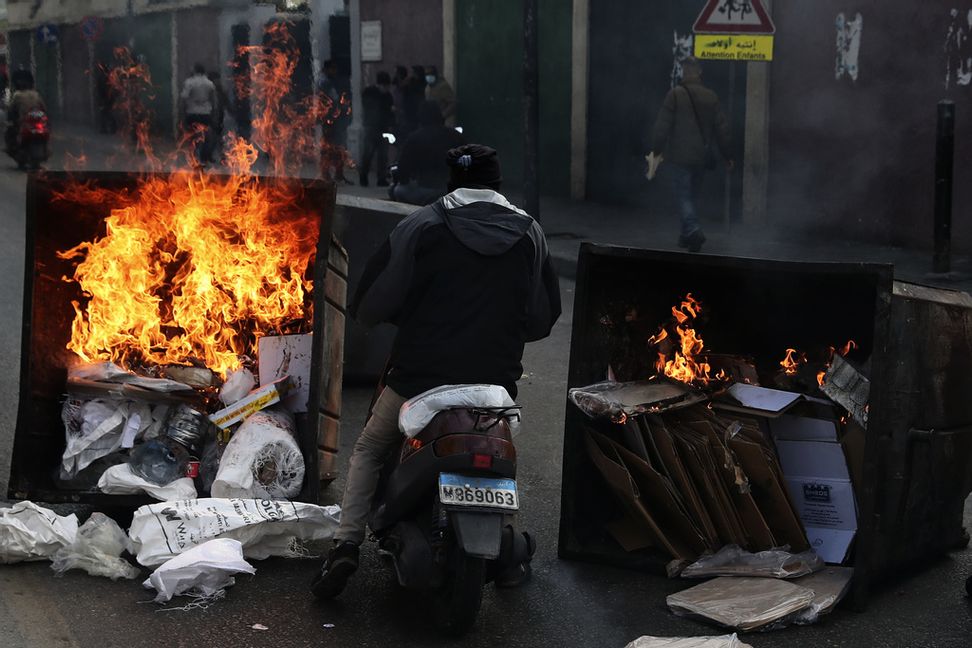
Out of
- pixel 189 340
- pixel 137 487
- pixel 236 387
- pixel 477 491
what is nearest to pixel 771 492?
pixel 477 491

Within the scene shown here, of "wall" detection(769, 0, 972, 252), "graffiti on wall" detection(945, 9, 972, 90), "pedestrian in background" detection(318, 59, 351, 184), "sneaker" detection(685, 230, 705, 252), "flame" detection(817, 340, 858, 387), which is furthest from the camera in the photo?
"pedestrian in background" detection(318, 59, 351, 184)

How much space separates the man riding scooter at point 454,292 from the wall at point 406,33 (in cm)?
1884

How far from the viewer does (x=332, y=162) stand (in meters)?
24.2

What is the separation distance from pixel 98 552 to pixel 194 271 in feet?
5.50

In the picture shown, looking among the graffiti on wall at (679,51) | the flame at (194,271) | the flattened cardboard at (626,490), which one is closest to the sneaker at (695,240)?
the graffiti on wall at (679,51)

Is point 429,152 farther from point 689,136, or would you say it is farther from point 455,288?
point 455,288

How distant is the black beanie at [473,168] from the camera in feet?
16.0

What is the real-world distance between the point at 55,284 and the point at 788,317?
→ 3212 mm

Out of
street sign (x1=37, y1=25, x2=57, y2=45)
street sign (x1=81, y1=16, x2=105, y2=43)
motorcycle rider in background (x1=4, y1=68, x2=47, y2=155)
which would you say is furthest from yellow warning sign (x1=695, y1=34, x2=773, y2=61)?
street sign (x1=37, y1=25, x2=57, y2=45)

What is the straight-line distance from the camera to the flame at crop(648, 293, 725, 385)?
5.86 m

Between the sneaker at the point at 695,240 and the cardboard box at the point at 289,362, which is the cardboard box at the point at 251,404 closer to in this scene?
the cardboard box at the point at 289,362

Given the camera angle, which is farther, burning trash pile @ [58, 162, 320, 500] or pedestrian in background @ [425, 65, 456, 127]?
pedestrian in background @ [425, 65, 456, 127]

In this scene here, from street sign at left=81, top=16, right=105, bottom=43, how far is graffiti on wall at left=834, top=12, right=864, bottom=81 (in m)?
28.9

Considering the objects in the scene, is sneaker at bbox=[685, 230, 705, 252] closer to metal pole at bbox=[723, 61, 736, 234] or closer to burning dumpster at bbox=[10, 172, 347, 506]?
Result: metal pole at bbox=[723, 61, 736, 234]
